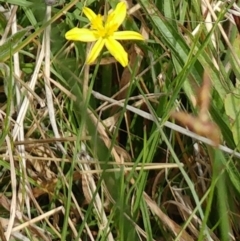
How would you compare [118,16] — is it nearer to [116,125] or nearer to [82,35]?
[82,35]

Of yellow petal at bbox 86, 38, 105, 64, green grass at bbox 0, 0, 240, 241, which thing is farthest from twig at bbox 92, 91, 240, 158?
yellow petal at bbox 86, 38, 105, 64

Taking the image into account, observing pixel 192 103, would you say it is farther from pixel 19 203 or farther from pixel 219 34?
pixel 19 203

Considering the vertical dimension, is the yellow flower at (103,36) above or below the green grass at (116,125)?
above

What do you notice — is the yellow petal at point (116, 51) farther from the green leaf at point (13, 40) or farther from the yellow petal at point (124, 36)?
the green leaf at point (13, 40)

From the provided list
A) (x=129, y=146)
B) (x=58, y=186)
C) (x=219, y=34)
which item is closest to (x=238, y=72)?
(x=219, y=34)

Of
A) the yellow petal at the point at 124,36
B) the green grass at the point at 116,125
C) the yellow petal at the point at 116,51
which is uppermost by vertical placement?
the yellow petal at the point at 124,36

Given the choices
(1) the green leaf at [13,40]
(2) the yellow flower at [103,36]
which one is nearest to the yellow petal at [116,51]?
Result: (2) the yellow flower at [103,36]
